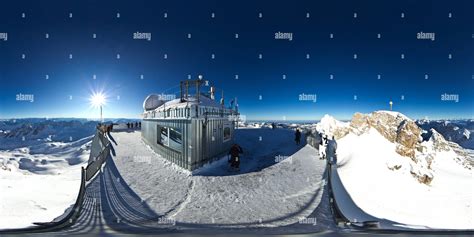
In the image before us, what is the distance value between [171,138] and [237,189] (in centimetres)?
190

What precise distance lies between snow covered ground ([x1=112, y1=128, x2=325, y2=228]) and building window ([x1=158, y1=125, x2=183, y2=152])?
0.38 meters

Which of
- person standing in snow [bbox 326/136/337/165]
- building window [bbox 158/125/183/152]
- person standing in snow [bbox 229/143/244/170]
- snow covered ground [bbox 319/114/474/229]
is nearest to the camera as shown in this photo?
person standing in snow [bbox 326/136/337/165]

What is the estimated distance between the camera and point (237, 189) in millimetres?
2529

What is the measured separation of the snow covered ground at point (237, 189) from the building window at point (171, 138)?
38 cm

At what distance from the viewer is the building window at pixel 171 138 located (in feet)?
11.4

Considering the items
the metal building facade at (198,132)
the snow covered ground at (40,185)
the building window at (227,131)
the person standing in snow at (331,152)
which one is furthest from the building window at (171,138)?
the person standing in snow at (331,152)

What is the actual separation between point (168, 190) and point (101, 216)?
75cm

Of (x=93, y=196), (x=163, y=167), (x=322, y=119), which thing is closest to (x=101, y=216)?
(x=93, y=196)

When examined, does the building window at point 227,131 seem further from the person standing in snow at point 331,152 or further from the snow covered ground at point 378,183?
the person standing in snow at point 331,152

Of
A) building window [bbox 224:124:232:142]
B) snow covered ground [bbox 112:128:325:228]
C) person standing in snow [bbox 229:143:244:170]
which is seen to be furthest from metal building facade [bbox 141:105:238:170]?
person standing in snow [bbox 229:143:244:170]

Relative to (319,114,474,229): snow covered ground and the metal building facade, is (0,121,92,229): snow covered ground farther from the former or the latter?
(319,114,474,229): snow covered ground

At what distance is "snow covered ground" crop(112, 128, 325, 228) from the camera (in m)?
1.90

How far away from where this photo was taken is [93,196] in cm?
218

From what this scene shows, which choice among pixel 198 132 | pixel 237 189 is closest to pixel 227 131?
pixel 198 132
